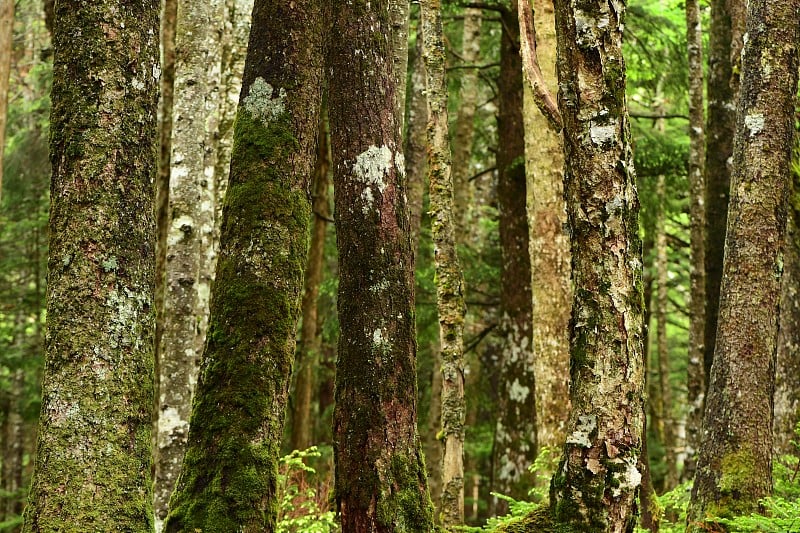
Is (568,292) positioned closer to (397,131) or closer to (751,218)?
(751,218)

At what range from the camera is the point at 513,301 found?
507 inches

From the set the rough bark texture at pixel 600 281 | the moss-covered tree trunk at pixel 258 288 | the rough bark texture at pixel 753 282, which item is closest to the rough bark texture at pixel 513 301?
the rough bark texture at pixel 753 282

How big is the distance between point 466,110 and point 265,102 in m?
Answer: 11.4

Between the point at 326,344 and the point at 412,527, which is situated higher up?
the point at 326,344

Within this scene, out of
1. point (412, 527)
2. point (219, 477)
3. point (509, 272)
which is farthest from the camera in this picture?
point (509, 272)

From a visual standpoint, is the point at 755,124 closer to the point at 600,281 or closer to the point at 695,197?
the point at 600,281

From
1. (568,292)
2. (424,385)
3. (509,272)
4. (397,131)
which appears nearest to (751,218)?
(568,292)

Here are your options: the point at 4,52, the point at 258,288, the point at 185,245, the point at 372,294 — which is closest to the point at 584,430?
the point at 372,294

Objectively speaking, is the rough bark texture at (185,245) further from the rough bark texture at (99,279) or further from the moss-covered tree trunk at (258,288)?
the rough bark texture at (99,279)

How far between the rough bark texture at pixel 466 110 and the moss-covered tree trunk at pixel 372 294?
1016cm

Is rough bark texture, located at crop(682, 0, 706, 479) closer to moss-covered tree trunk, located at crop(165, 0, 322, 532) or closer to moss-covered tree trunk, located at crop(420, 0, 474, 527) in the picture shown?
moss-covered tree trunk, located at crop(420, 0, 474, 527)

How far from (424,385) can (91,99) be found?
16192 mm

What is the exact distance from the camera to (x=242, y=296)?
4270 millimetres

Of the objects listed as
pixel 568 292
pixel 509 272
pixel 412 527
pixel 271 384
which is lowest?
pixel 412 527
